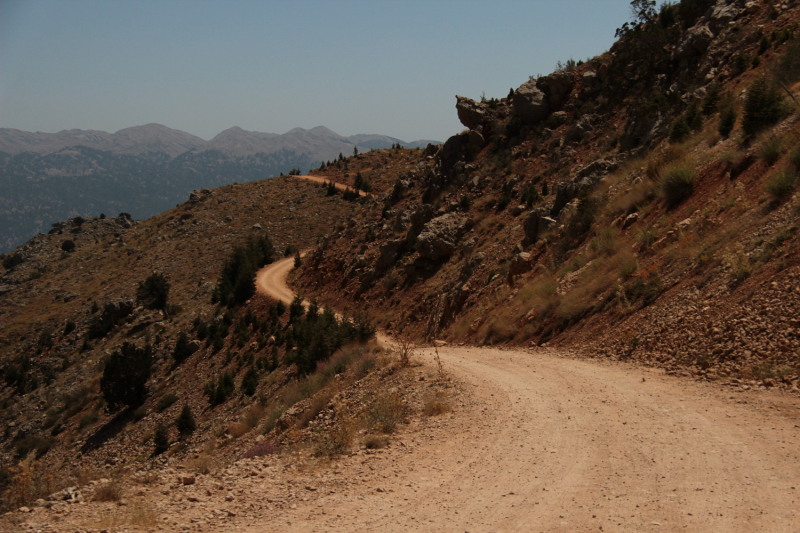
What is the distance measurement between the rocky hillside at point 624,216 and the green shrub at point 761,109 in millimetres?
57

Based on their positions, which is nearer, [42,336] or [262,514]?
[262,514]

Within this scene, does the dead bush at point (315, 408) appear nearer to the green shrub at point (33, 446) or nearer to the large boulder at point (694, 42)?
the large boulder at point (694, 42)

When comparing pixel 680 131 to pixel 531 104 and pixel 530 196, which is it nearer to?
pixel 530 196

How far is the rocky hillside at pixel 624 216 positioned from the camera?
10727 mm

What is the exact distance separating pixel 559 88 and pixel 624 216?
673 inches

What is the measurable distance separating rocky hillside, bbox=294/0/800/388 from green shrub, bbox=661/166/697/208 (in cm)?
6

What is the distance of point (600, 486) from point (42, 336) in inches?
2220

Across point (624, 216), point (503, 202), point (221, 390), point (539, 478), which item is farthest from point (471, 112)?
point (539, 478)

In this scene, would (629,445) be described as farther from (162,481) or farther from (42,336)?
(42,336)

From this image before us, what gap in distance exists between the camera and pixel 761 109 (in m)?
15.4

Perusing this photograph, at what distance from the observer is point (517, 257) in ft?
67.5

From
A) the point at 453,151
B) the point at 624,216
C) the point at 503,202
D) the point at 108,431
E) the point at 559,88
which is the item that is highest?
the point at 559,88

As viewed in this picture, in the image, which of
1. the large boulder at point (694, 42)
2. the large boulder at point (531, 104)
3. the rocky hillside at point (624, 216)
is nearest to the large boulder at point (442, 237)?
the rocky hillside at point (624, 216)

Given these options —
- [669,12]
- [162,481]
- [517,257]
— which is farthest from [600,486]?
[669,12]
